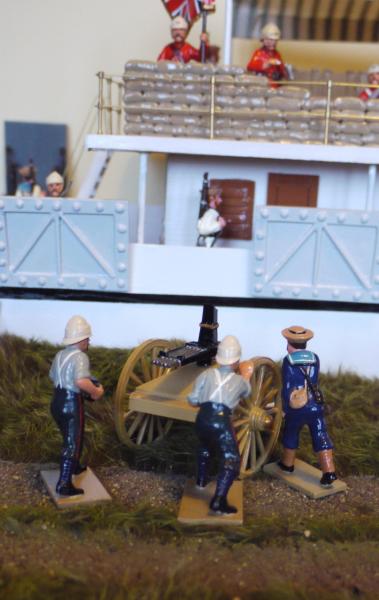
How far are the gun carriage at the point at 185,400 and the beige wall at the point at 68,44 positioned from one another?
5916mm

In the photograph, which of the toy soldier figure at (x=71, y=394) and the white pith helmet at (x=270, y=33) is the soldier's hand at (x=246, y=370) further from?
the white pith helmet at (x=270, y=33)

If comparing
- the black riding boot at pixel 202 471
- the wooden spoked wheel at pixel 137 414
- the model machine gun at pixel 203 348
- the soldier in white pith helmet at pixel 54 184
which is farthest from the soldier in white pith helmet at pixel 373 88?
the black riding boot at pixel 202 471

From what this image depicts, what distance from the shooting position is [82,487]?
3.96 m

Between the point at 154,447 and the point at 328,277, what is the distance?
2.70m

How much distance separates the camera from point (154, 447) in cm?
452

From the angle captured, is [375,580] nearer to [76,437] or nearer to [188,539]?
[188,539]

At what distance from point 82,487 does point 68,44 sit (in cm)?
A: 749

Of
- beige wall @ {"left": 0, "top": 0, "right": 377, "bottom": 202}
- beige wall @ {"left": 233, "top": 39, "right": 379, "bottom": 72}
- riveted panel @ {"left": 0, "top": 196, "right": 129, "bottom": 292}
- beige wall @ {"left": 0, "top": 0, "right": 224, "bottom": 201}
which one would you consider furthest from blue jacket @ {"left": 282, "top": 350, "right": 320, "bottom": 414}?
beige wall @ {"left": 0, "top": 0, "right": 224, "bottom": 201}

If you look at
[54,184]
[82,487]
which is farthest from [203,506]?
[54,184]

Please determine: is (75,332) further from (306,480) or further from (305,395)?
(306,480)

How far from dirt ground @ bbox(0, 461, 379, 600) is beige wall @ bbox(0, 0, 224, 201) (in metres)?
6.94

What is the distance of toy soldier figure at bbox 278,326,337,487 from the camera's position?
164 inches

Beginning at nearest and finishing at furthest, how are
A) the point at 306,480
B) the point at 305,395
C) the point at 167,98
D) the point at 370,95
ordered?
1. the point at 305,395
2. the point at 306,480
3. the point at 167,98
4. the point at 370,95

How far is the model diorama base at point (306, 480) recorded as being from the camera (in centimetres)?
415
